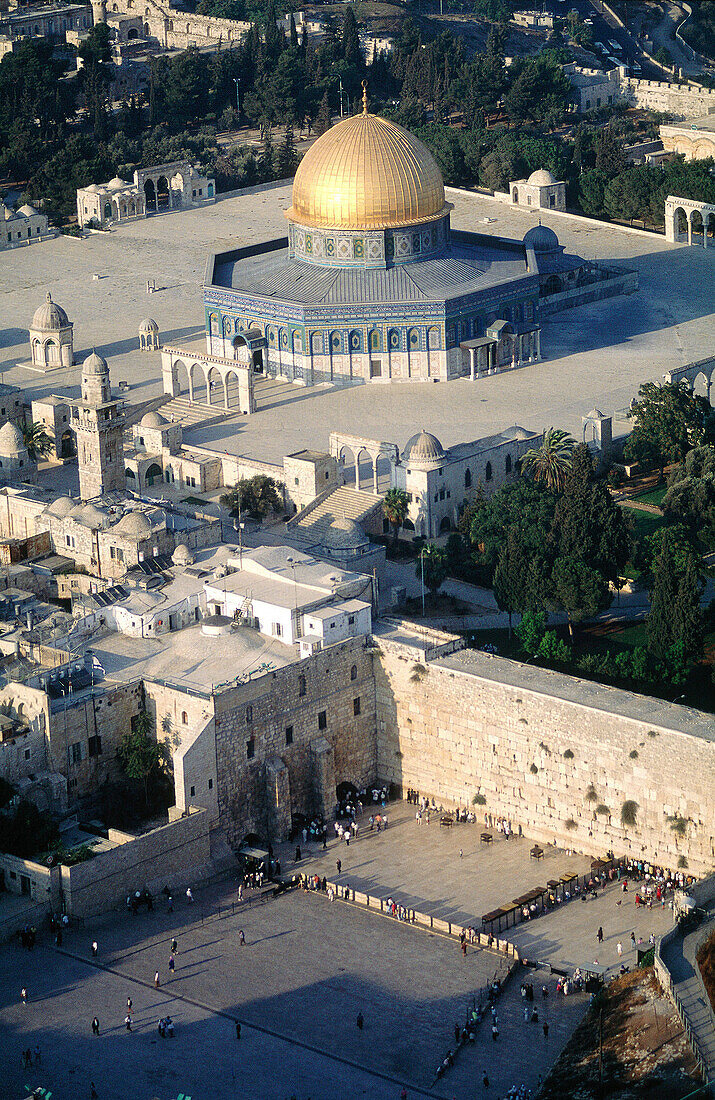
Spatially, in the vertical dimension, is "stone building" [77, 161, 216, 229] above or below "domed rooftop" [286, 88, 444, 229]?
below

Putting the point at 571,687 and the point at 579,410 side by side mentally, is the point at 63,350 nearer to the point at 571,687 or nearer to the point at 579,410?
the point at 579,410

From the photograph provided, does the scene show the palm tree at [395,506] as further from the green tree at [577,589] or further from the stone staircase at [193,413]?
the stone staircase at [193,413]

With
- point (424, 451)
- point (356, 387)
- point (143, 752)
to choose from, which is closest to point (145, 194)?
point (356, 387)

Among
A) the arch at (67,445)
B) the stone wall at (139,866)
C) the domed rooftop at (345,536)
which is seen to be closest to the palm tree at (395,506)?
the domed rooftop at (345,536)

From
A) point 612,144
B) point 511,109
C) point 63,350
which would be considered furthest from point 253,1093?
point 511,109

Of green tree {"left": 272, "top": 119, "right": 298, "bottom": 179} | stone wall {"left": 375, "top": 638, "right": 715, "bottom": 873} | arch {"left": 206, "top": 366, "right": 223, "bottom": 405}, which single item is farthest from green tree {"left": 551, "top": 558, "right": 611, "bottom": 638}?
green tree {"left": 272, "top": 119, "right": 298, "bottom": 179}

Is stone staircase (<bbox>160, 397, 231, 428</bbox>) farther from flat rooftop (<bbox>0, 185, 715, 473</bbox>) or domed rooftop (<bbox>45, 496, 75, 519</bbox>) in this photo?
domed rooftop (<bbox>45, 496, 75, 519</bbox>)
